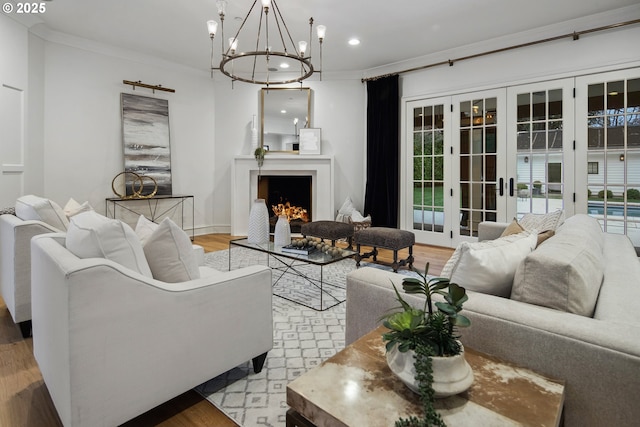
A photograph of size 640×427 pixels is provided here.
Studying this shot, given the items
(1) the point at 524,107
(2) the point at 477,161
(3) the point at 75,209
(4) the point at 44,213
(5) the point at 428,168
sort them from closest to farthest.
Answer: (4) the point at 44,213 < (3) the point at 75,209 < (1) the point at 524,107 < (2) the point at 477,161 < (5) the point at 428,168

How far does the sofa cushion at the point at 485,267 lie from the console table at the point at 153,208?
4.94 metres

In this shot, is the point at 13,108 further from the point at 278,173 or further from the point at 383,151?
the point at 383,151

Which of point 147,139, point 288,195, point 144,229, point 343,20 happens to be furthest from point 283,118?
point 144,229

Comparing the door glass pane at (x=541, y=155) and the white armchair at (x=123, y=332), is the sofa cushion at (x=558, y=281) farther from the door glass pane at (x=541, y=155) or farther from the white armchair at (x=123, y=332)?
the door glass pane at (x=541, y=155)

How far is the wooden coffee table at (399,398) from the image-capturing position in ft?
2.55

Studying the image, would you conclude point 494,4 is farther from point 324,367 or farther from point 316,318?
point 324,367

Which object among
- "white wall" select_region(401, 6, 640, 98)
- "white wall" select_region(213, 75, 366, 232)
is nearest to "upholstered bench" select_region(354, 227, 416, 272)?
"white wall" select_region(213, 75, 366, 232)

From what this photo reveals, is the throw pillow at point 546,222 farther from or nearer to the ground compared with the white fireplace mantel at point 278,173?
nearer to the ground

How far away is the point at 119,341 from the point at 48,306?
38 centimetres

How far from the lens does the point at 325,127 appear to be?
6098mm

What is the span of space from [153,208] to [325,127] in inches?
122

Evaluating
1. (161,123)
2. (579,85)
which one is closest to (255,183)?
(161,123)

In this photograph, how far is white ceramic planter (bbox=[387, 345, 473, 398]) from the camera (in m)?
0.81

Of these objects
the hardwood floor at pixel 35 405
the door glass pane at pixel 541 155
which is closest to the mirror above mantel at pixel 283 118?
the door glass pane at pixel 541 155
